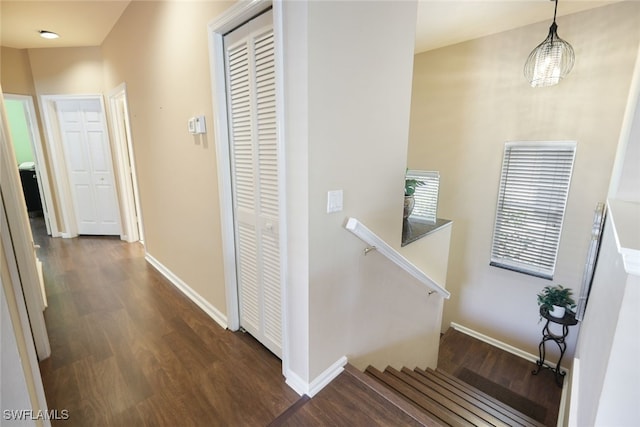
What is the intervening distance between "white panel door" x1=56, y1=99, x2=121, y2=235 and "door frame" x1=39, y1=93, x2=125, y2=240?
0.15 feet

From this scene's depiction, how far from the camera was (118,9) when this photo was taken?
2.80 metres

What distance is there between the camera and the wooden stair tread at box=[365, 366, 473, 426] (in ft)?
5.32

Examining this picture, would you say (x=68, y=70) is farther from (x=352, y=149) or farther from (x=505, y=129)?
(x=505, y=129)

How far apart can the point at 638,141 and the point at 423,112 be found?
7.68ft

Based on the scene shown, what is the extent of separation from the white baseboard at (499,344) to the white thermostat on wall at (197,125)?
381cm

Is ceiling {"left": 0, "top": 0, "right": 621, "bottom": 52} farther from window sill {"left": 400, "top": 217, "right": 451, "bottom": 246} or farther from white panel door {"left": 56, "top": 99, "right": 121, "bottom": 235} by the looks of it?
window sill {"left": 400, "top": 217, "right": 451, "bottom": 246}

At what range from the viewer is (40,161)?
4.07 m

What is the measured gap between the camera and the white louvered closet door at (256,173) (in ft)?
5.12

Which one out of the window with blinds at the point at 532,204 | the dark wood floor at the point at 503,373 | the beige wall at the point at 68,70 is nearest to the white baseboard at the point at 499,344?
the dark wood floor at the point at 503,373

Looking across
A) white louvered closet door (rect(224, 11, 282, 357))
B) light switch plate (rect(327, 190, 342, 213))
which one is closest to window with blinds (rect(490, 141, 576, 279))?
light switch plate (rect(327, 190, 342, 213))

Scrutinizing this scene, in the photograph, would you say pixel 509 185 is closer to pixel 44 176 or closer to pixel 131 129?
pixel 131 129

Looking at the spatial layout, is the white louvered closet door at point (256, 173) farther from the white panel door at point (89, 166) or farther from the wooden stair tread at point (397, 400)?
the white panel door at point (89, 166)

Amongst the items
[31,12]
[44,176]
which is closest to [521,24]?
Answer: [31,12]

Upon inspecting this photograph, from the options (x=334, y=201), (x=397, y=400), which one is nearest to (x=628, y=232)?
(x=334, y=201)
